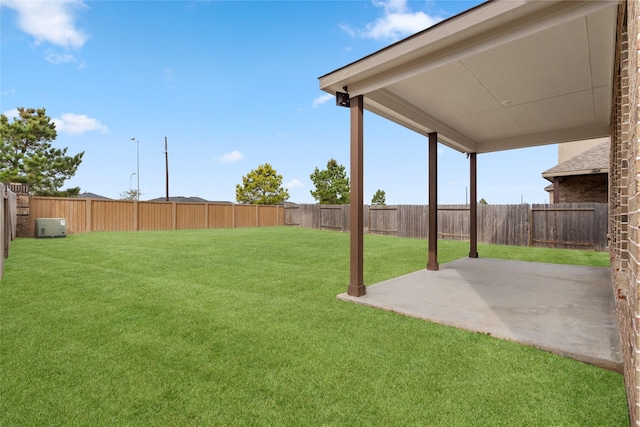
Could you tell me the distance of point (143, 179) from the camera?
3144 cm

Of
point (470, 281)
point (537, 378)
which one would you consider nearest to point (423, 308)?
point (537, 378)

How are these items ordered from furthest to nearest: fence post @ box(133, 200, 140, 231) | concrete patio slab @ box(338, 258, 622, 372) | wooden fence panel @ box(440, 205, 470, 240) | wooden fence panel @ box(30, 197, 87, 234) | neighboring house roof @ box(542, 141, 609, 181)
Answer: fence post @ box(133, 200, 140, 231) < wooden fence panel @ box(30, 197, 87, 234) < wooden fence panel @ box(440, 205, 470, 240) < neighboring house roof @ box(542, 141, 609, 181) < concrete patio slab @ box(338, 258, 622, 372)

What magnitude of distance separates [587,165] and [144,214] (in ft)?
64.9

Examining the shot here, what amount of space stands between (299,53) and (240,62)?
5167 mm

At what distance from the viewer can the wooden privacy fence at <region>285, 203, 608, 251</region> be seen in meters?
9.73

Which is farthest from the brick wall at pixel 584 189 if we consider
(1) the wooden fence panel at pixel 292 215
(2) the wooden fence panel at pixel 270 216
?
(2) the wooden fence panel at pixel 270 216

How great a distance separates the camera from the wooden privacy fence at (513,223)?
31.9 feet

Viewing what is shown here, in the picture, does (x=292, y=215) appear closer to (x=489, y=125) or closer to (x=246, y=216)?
(x=246, y=216)

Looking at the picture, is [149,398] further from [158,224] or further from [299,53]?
[158,224]

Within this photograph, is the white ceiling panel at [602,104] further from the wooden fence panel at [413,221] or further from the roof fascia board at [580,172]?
the wooden fence panel at [413,221]

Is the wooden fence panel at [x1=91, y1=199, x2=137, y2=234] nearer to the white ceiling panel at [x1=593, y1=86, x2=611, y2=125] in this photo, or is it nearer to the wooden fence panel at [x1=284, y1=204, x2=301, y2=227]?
the wooden fence panel at [x1=284, y1=204, x2=301, y2=227]

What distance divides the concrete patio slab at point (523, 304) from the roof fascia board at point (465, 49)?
2.69 m

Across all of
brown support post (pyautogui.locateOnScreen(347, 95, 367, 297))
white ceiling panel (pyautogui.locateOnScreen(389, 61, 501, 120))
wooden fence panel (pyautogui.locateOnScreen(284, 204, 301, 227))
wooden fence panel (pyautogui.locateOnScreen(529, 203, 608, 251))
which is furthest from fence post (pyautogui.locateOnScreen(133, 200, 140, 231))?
wooden fence panel (pyautogui.locateOnScreen(529, 203, 608, 251))

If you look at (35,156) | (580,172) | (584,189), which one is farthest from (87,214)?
(584,189)
